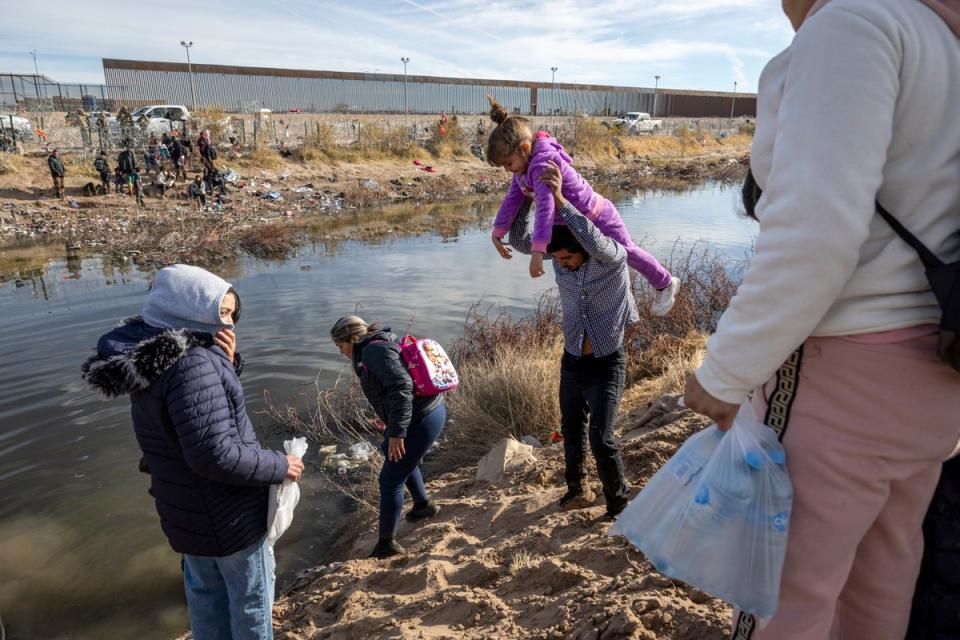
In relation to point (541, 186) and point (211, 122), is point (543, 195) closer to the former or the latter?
point (541, 186)

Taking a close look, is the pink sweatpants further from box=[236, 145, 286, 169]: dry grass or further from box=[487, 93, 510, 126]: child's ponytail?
box=[236, 145, 286, 169]: dry grass

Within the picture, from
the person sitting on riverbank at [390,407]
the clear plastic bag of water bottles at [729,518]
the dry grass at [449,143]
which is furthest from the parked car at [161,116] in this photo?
the clear plastic bag of water bottles at [729,518]

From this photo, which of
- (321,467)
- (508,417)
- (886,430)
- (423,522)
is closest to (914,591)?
(886,430)

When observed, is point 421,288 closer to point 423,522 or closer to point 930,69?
point 423,522

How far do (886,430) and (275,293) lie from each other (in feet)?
40.4

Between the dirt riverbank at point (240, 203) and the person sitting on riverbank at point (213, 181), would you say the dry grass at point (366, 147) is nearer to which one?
the dirt riverbank at point (240, 203)

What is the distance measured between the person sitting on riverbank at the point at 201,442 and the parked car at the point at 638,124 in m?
47.3

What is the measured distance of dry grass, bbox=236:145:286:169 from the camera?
88.4 ft

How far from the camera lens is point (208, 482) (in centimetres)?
242

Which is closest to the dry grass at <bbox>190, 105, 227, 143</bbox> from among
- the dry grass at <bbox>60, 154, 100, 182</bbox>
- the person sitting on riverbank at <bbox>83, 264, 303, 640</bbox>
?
the dry grass at <bbox>60, 154, 100, 182</bbox>

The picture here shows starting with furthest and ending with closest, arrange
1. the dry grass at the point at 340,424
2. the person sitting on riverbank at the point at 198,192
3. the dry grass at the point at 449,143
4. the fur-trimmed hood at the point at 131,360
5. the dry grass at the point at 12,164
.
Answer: the dry grass at the point at 449,143 < the person sitting on riverbank at the point at 198,192 < the dry grass at the point at 12,164 < the dry grass at the point at 340,424 < the fur-trimmed hood at the point at 131,360

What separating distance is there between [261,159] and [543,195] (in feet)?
88.4

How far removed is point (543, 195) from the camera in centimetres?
349

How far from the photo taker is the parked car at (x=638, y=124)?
4747 centimetres
